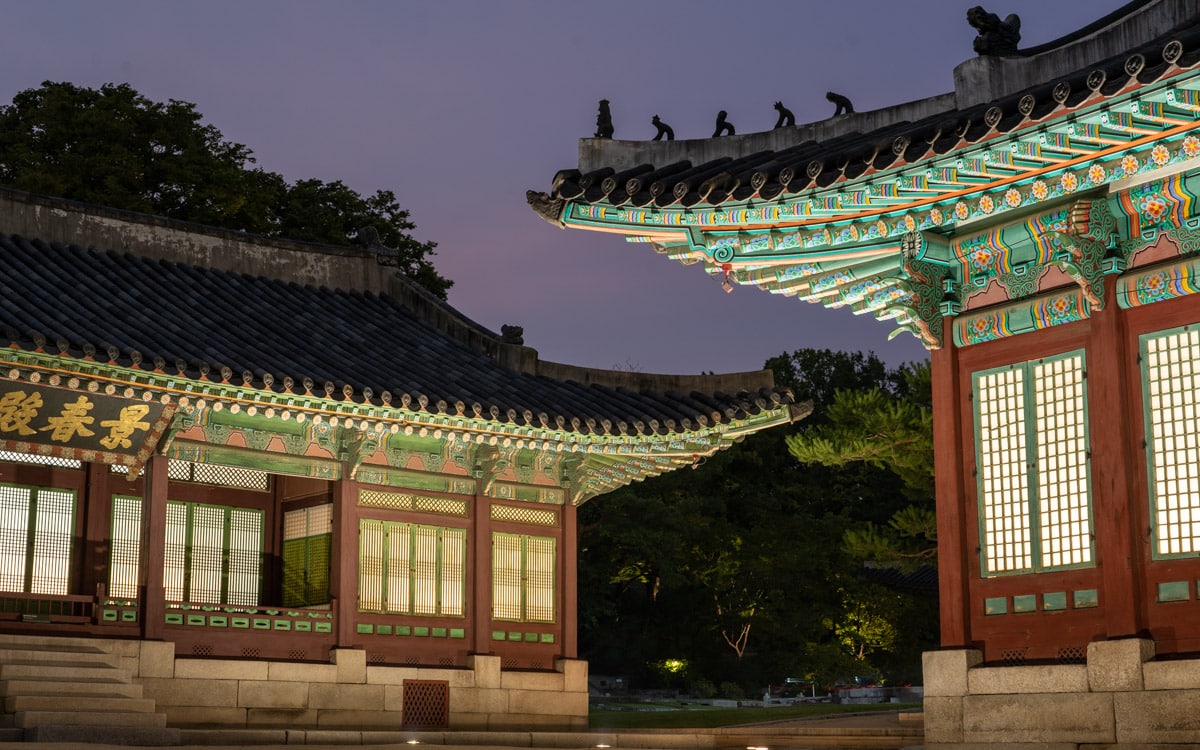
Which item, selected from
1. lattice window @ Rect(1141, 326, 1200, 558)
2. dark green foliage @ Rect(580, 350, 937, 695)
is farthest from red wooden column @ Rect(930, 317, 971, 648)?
dark green foliage @ Rect(580, 350, 937, 695)

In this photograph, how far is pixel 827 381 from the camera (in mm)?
62406

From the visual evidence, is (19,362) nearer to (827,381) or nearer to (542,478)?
(542,478)

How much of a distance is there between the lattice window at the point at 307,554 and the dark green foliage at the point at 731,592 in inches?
822

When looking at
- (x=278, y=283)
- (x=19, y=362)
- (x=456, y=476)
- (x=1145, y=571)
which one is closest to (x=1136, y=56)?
(x=1145, y=571)

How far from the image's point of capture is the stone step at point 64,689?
16188 millimetres

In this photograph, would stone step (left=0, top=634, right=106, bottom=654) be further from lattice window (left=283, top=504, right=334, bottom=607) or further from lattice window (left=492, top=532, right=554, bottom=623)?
lattice window (left=492, top=532, right=554, bottom=623)

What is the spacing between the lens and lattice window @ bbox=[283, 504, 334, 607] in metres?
21.1

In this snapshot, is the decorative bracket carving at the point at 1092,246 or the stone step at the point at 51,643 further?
the stone step at the point at 51,643

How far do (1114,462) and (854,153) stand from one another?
3.43 metres

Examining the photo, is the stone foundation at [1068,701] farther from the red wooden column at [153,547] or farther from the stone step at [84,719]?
the red wooden column at [153,547]

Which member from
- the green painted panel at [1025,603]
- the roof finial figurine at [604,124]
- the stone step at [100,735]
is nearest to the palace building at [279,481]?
the stone step at [100,735]

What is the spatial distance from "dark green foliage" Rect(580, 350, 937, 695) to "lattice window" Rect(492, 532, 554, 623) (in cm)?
1905

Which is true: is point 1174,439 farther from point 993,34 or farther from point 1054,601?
point 993,34

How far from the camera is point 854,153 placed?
12.3m
